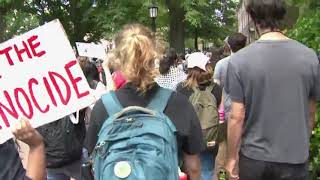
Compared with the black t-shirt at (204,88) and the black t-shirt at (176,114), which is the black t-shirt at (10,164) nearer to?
the black t-shirt at (176,114)

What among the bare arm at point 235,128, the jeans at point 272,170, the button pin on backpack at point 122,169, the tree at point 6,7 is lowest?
the tree at point 6,7

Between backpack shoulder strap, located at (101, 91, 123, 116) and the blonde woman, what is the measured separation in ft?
0.06

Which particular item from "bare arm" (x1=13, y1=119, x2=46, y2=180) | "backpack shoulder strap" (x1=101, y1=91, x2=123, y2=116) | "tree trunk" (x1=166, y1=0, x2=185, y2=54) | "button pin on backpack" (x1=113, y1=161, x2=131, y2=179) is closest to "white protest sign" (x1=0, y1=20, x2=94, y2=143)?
"backpack shoulder strap" (x1=101, y1=91, x2=123, y2=116)

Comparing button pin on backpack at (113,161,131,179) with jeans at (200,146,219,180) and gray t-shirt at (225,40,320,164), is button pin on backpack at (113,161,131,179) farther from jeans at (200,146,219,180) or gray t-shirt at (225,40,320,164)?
jeans at (200,146,219,180)

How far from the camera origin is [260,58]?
3.99 metres

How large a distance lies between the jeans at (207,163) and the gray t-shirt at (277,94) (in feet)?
7.25

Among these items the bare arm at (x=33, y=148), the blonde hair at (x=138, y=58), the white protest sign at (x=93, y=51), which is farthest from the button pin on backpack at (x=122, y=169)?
the white protest sign at (x=93, y=51)

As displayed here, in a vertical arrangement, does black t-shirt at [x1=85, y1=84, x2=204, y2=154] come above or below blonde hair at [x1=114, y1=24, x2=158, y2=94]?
below

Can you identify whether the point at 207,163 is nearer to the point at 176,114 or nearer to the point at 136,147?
the point at 176,114

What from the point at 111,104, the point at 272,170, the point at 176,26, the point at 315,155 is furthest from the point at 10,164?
the point at 176,26

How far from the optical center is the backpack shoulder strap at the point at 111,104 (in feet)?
10.9

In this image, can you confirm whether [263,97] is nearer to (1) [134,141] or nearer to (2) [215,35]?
(1) [134,141]

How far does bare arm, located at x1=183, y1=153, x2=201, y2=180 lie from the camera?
11.5 feet

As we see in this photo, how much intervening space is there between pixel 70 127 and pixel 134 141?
2.42m
